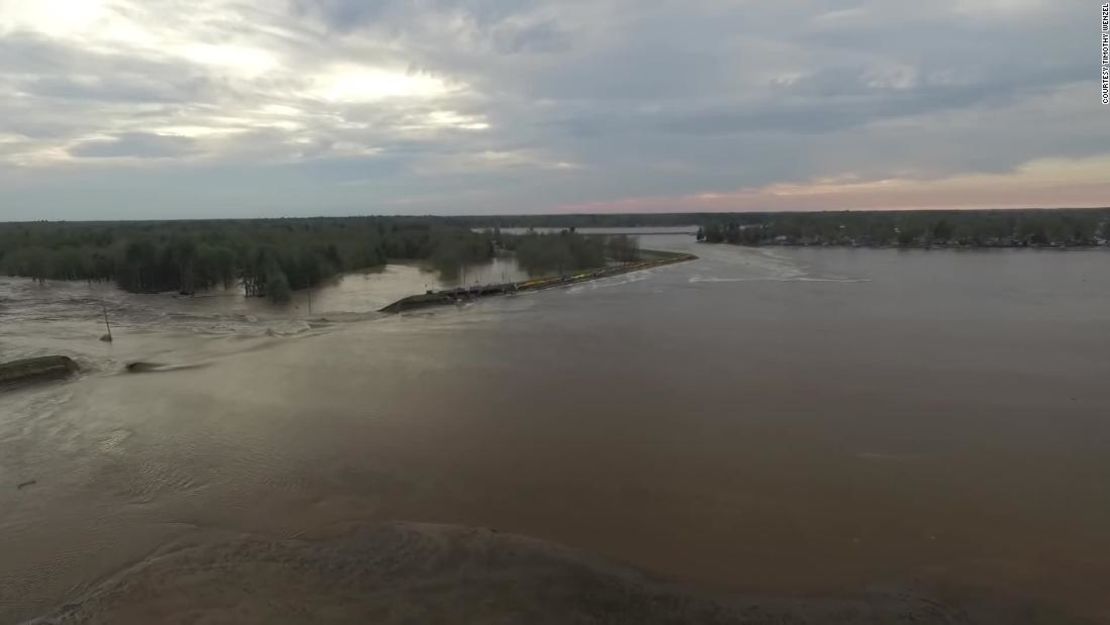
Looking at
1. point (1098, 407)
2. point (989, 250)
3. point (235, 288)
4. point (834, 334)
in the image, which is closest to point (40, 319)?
point (235, 288)

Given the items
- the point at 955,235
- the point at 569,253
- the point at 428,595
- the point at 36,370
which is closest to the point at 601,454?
the point at 428,595

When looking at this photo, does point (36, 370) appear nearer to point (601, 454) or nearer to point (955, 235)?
point (601, 454)

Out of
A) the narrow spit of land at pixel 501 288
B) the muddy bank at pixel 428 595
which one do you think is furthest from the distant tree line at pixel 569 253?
the muddy bank at pixel 428 595

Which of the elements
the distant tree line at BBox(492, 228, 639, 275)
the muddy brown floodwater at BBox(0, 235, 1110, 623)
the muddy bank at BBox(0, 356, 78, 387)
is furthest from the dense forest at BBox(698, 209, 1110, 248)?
the muddy bank at BBox(0, 356, 78, 387)

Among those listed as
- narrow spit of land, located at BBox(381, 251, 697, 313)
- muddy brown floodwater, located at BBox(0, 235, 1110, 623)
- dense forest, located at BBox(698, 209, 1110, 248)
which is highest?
dense forest, located at BBox(698, 209, 1110, 248)

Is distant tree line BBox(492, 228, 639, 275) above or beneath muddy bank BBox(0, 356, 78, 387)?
above

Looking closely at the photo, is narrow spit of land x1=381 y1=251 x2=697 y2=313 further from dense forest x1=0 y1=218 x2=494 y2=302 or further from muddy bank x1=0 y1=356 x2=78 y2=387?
muddy bank x1=0 y1=356 x2=78 y2=387

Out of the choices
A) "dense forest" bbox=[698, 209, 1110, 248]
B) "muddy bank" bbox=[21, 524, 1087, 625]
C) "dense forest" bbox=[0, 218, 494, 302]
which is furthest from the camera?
"dense forest" bbox=[698, 209, 1110, 248]

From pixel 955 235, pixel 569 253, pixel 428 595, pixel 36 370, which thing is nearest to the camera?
pixel 428 595
